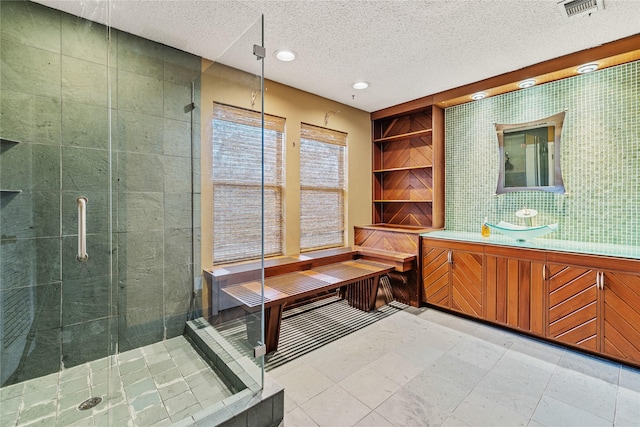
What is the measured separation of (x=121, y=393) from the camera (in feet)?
5.81

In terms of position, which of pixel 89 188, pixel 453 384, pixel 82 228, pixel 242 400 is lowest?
pixel 453 384

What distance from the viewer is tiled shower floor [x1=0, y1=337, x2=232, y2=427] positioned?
1579 mm

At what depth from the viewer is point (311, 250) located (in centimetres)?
367

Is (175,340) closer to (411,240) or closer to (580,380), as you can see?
(411,240)

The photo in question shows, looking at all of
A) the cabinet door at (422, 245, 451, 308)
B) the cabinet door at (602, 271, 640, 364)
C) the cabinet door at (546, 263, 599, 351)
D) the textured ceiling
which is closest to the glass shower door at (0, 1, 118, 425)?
the textured ceiling

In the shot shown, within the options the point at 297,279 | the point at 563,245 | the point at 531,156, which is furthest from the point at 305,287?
the point at 531,156

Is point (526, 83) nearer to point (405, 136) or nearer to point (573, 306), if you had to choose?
point (405, 136)

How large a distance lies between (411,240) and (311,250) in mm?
1248

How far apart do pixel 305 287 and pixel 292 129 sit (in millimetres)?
1859

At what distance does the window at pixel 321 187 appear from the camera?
3594 millimetres

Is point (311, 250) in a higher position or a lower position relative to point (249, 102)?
lower

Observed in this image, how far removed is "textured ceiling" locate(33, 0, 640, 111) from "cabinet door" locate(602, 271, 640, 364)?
1.94m

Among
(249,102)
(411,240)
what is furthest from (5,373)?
(411,240)

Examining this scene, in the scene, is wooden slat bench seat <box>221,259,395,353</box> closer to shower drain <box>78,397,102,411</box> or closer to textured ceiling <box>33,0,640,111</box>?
shower drain <box>78,397,102,411</box>
